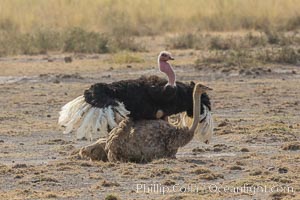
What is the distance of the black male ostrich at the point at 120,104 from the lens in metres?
11.3

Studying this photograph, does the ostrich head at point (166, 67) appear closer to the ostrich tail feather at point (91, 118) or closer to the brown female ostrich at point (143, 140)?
the brown female ostrich at point (143, 140)

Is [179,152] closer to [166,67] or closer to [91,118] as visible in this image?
[166,67]

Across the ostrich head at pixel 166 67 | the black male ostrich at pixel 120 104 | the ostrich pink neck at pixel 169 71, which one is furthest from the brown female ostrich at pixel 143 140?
the ostrich head at pixel 166 67

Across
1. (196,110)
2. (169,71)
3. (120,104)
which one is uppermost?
(169,71)

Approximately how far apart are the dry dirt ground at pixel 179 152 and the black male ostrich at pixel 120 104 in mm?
407

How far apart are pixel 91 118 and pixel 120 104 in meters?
0.34

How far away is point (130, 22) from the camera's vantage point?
31.5m

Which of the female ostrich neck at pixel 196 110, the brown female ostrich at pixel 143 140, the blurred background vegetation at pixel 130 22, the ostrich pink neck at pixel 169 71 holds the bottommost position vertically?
the blurred background vegetation at pixel 130 22

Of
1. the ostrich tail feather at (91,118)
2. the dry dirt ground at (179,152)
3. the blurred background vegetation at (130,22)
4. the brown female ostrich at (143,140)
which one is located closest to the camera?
the dry dirt ground at (179,152)

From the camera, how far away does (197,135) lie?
12.1 meters

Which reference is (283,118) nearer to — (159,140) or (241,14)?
(159,140)

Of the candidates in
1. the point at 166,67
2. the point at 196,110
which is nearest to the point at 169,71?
the point at 166,67

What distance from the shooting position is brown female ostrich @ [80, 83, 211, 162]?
11.4m

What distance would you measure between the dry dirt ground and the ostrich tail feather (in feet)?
1.12
